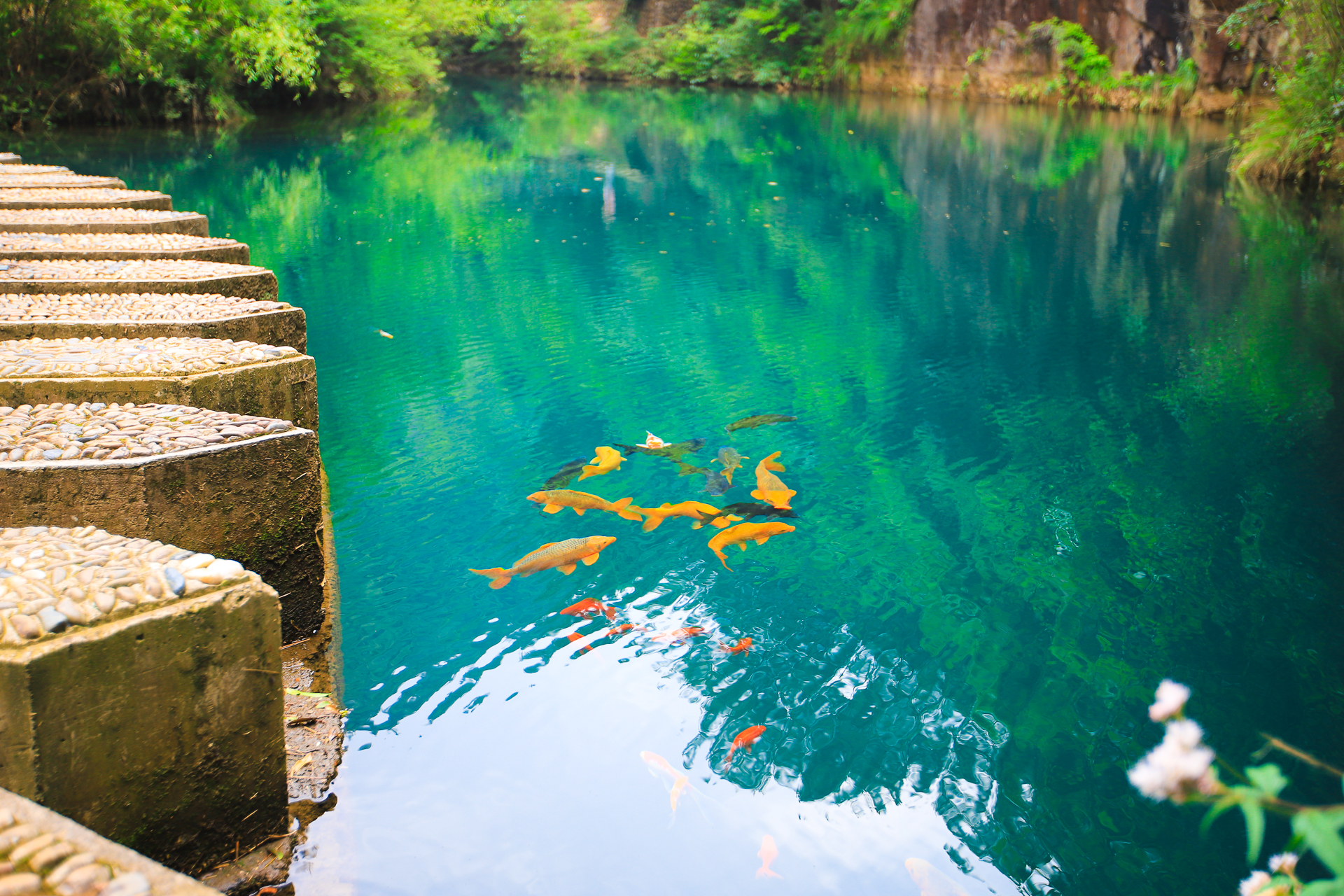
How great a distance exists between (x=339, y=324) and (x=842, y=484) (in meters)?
4.18

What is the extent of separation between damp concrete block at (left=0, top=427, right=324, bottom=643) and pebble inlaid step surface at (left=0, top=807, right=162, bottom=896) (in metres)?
1.17

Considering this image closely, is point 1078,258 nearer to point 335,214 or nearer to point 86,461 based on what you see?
point 335,214

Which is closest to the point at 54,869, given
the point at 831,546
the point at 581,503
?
the point at 581,503

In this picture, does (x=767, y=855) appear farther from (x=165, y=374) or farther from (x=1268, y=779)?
(x=165, y=374)

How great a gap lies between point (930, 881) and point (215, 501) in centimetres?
216

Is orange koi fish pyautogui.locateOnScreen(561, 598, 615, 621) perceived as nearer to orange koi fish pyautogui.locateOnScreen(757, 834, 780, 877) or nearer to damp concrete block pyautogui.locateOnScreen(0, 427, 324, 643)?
damp concrete block pyautogui.locateOnScreen(0, 427, 324, 643)

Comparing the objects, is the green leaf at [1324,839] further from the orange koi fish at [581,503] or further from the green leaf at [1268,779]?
the orange koi fish at [581,503]

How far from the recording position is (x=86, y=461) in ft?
8.60

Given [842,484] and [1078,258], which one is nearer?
[842,484]

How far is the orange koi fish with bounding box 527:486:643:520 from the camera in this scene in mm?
4414

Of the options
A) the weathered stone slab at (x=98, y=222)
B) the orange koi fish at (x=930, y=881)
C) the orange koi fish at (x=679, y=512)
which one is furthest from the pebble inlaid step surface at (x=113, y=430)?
the weathered stone slab at (x=98, y=222)

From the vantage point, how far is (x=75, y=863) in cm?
157

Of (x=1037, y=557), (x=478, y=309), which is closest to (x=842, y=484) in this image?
(x=1037, y=557)

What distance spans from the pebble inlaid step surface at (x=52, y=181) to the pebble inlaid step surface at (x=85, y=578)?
551 cm
